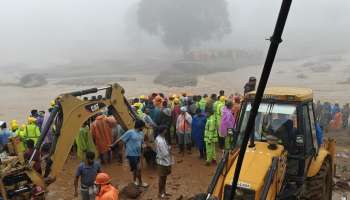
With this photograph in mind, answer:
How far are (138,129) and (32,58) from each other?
192 ft

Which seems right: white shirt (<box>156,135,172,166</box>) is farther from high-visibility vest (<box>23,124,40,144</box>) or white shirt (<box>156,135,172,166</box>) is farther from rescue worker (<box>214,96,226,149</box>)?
high-visibility vest (<box>23,124,40,144</box>)

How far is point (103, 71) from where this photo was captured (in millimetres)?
47438

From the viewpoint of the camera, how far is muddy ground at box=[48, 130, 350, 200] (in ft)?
30.3

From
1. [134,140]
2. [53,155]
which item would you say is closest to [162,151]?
[134,140]

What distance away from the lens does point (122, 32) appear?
90.9 m

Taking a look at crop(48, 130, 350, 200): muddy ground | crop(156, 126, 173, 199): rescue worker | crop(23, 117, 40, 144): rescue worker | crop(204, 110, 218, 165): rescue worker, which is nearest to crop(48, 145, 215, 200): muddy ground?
crop(48, 130, 350, 200): muddy ground

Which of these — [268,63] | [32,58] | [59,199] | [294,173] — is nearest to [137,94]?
[59,199]

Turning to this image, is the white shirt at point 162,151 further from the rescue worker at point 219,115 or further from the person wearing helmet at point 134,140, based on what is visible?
the rescue worker at point 219,115

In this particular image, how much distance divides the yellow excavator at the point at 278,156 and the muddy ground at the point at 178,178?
3.08 metres

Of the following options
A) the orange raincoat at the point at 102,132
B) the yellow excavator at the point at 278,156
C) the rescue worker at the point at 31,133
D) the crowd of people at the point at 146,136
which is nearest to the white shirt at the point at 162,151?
the crowd of people at the point at 146,136

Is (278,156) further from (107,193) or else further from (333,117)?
(333,117)

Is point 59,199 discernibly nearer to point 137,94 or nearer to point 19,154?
point 19,154

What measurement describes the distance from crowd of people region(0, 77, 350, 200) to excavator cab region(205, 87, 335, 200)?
6.23 feet

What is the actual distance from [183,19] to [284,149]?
54382 mm
